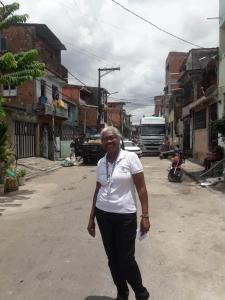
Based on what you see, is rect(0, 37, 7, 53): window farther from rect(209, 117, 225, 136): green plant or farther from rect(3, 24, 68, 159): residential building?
rect(209, 117, 225, 136): green plant

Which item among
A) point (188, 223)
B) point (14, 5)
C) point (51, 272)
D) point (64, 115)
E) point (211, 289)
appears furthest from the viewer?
point (64, 115)

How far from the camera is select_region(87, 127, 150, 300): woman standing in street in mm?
4855

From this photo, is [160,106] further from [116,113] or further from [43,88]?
[43,88]

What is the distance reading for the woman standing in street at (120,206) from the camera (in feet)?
15.9

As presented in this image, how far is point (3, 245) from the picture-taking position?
26.7 ft

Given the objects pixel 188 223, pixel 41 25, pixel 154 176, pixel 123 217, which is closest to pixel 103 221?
pixel 123 217

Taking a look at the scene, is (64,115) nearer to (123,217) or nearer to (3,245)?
(3,245)

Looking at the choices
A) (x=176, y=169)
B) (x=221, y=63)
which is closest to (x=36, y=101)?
(x=221, y=63)

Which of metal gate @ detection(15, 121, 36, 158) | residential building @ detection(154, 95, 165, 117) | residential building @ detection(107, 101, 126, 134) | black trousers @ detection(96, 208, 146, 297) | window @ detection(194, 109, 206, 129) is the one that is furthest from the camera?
residential building @ detection(107, 101, 126, 134)

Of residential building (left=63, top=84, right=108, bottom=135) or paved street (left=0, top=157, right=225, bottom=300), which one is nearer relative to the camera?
paved street (left=0, top=157, right=225, bottom=300)

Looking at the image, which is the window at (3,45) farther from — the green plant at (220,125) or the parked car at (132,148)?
the green plant at (220,125)

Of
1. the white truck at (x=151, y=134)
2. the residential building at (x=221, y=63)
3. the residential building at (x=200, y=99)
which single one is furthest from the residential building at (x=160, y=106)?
the residential building at (x=221, y=63)

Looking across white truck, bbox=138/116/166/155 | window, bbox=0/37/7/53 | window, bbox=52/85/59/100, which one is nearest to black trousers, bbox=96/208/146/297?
window, bbox=0/37/7/53

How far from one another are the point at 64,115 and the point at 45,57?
5.54 m
